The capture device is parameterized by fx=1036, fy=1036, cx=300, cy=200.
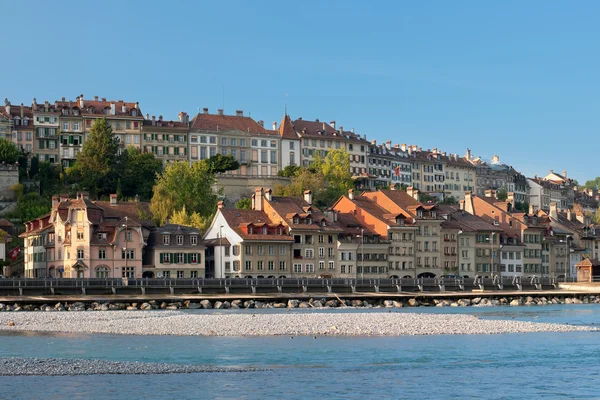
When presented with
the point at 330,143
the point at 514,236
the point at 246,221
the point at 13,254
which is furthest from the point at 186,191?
the point at 330,143

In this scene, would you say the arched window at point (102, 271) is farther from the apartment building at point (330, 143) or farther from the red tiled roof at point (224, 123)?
the apartment building at point (330, 143)

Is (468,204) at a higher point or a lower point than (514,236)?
higher

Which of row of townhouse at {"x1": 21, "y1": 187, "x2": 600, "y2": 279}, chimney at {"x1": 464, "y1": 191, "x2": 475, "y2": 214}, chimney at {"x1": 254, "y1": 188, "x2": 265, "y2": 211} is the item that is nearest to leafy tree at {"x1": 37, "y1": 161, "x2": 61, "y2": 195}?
row of townhouse at {"x1": 21, "y1": 187, "x2": 600, "y2": 279}

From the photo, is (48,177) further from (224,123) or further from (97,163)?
(224,123)

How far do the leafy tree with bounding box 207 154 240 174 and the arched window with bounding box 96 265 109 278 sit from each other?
47082mm

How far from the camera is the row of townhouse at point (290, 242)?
9869 centimetres

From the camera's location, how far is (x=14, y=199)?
13012 centimetres

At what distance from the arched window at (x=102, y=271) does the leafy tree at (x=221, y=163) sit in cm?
4708

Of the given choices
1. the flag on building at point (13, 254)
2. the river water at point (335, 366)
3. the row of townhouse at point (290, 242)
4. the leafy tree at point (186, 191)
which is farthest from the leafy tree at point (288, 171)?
the river water at point (335, 366)

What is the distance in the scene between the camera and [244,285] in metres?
86.8

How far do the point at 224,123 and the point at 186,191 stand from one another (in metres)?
35.2

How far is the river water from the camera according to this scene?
122ft

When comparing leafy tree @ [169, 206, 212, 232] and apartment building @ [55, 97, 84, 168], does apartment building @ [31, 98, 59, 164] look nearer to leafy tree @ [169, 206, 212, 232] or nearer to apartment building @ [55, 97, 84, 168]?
apartment building @ [55, 97, 84, 168]

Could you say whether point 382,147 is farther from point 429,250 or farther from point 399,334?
point 399,334
